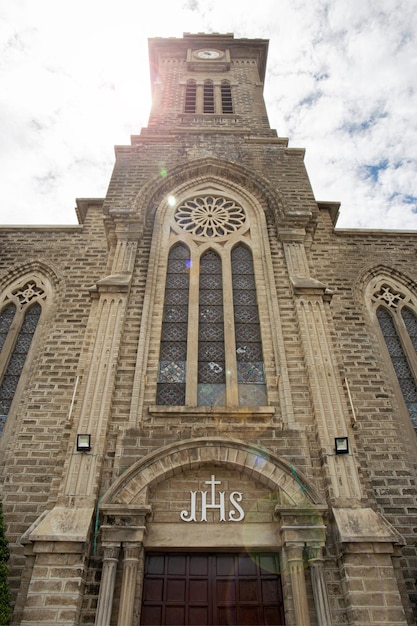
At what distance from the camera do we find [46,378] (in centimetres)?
867

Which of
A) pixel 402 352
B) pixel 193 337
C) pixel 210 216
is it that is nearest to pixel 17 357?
pixel 193 337

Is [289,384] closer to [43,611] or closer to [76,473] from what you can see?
[76,473]

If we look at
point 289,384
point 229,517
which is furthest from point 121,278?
point 229,517

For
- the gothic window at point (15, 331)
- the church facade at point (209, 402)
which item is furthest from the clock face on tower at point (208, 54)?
the gothic window at point (15, 331)

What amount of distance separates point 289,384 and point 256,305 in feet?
7.28

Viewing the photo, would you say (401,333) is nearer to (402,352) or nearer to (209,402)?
(402,352)

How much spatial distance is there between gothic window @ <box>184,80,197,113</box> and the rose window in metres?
6.75

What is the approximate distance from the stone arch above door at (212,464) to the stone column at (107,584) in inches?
23.6

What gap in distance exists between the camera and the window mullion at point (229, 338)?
799 centimetres

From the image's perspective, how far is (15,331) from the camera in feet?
31.9

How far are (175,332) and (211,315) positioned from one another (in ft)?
2.91

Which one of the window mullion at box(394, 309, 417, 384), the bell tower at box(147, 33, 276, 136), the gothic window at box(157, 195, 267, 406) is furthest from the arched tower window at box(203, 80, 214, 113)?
the window mullion at box(394, 309, 417, 384)

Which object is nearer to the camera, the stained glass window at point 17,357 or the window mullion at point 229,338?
the window mullion at point 229,338

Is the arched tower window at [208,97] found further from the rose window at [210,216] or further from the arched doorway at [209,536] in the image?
the arched doorway at [209,536]
